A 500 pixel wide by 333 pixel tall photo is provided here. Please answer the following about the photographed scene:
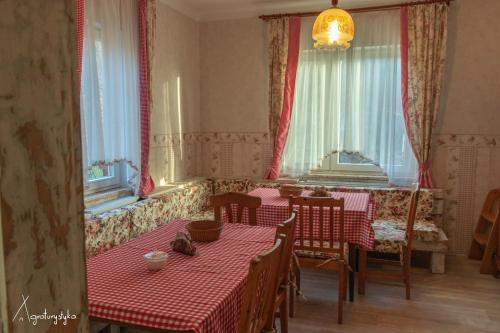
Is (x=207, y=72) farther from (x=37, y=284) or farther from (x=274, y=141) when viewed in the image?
(x=37, y=284)

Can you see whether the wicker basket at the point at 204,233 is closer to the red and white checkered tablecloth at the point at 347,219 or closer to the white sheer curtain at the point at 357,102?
the red and white checkered tablecloth at the point at 347,219

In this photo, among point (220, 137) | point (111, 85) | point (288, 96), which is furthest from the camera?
point (220, 137)

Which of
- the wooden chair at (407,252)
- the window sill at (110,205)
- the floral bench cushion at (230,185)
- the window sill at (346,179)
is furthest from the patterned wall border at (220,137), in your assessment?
the wooden chair at (407,252)

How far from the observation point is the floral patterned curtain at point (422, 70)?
414 cm

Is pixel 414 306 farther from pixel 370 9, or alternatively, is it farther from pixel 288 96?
pixel 370 9

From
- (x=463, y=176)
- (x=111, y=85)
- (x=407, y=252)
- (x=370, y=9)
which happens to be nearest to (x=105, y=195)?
(x=111, y=85)

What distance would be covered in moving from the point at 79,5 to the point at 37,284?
115 inches

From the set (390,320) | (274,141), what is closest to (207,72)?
(274,141)

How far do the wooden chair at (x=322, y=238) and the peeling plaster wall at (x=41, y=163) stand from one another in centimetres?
244

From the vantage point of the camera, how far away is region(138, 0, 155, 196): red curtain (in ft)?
12.4

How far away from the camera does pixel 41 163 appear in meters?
0.48

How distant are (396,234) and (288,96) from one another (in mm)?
1870

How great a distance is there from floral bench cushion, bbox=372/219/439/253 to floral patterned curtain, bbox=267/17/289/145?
5.41ft

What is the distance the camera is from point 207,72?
5121 millimetres
